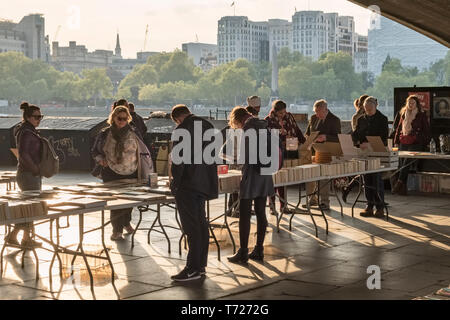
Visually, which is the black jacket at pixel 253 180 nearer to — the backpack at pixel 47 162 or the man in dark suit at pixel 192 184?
the man in dark suit at pixel 192 184

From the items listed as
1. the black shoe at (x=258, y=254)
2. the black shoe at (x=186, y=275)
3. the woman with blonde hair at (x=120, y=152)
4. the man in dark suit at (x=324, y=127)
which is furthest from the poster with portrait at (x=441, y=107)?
the black shoe at (x=186, y=275)

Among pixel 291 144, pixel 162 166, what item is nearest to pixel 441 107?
pixel 291 144

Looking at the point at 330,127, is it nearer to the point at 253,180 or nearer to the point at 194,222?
the point at 253,180

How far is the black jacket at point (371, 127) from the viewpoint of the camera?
1117 cm

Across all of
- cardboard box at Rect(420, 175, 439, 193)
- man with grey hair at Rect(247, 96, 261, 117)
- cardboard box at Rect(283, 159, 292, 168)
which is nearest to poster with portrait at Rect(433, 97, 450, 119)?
cardboard box at Rect(420, 175, 439, 193)

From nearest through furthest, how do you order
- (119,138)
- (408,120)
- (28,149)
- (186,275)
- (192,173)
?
(192,173) < (186,275) < (28,149) < (119,138) < (408,120)

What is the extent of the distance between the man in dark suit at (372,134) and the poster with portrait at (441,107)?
273 centimetres

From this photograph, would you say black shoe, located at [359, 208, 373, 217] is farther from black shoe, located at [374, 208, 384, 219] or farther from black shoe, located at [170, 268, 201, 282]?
black shoe, located at [170, 268, 201, 282]

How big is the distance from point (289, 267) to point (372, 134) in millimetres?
4257

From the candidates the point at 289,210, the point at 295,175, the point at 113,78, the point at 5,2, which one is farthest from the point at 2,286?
the point at 5,2

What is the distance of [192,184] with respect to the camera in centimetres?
661

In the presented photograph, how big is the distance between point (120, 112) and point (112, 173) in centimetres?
68

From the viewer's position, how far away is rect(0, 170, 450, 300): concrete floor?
651 centimetres
